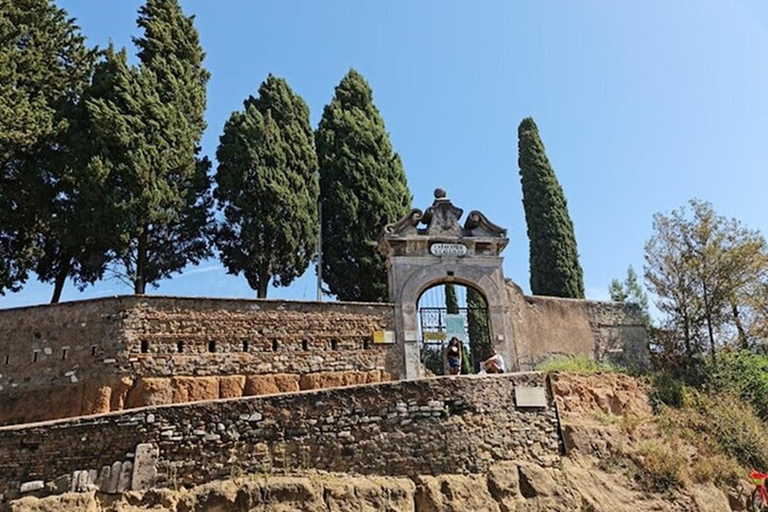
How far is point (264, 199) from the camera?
17578mm

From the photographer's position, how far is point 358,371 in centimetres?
1308

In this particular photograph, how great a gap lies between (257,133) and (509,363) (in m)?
10.2

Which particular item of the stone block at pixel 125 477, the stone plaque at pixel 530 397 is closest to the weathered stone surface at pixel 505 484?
the stone plaque at pixel 530 397

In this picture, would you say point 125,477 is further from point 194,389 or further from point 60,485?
point 194,389

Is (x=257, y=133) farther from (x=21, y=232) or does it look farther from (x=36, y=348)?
(x=36, y=348)

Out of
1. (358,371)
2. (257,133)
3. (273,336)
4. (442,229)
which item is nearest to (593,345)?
(442,229)

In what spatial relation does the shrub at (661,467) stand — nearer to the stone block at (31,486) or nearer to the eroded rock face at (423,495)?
the eroded rock face at (423,495)

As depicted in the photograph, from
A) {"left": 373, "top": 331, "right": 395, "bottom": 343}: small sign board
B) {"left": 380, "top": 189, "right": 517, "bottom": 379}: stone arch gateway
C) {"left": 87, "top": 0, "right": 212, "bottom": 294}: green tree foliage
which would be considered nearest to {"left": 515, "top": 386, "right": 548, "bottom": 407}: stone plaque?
{"left": 380, "top": 189, "right": 517, "bottom": 379}: stone arch gateway

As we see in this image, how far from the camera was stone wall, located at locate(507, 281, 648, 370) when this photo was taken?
14828 millimetres

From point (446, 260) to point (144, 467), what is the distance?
8.06 m

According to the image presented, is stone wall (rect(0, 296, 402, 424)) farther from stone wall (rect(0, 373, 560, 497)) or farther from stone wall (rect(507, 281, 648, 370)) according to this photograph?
stone wall (rect(507, 281, 648, 370))

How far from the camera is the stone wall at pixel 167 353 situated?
11461 millimetres

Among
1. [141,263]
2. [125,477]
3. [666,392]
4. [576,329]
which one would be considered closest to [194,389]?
[125,477]

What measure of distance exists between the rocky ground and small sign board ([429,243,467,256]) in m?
3.79
